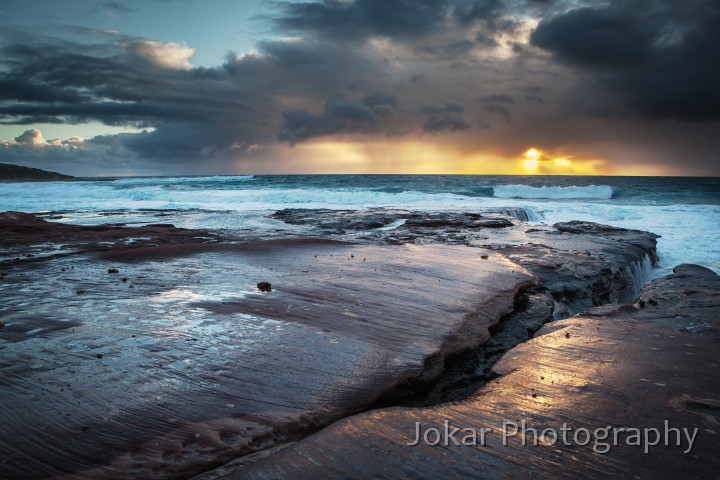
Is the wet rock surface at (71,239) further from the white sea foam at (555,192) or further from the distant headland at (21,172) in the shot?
the distant headland at (21,172)

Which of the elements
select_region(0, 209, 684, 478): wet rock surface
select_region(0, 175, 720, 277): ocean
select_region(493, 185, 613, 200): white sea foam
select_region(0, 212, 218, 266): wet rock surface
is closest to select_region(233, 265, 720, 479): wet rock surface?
select_region(0, 209, 684, 478): wet rock surface

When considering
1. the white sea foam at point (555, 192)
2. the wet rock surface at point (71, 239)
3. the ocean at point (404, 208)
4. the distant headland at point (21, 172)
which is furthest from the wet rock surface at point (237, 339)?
the distant headland at point (21, 172)

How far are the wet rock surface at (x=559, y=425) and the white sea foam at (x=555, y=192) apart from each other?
31.0m

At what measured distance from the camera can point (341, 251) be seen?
Result: 5543 millimetres

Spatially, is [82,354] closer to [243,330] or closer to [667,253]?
[243,330]

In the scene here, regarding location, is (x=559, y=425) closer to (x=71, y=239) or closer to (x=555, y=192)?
(x=71, y=239)

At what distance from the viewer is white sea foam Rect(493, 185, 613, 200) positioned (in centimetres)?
3100

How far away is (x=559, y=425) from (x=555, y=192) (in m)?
34.0

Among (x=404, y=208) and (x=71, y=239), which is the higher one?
(x=404, y=208)

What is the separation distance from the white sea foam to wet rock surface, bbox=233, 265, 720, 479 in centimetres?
3099

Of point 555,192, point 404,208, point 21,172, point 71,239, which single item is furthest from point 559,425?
point 21,172

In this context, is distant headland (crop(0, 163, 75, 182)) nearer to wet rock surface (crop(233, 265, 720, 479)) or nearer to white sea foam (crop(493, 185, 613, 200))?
white sea foam (crop(493, 185, 613, 200))

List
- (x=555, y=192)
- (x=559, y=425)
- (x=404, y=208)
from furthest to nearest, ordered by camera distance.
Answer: (x=555, y=192) < (x=404, y=208) < (x=559, y=425)

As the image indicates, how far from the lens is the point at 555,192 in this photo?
3247 cm
